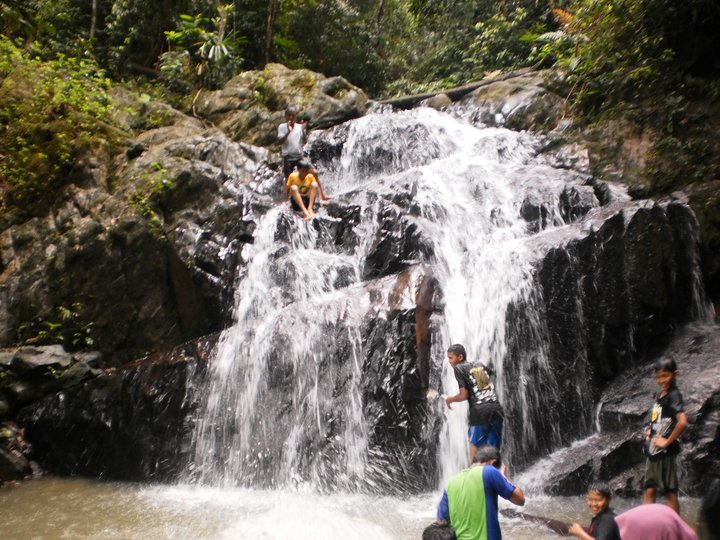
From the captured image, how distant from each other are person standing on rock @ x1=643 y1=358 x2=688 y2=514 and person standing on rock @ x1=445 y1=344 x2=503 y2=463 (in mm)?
1230

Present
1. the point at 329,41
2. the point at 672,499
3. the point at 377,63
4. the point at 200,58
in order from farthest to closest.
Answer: the point at 377,63
the point at 329,41
the point at 200,58
the point at 672,499

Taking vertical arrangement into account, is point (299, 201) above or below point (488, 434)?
above

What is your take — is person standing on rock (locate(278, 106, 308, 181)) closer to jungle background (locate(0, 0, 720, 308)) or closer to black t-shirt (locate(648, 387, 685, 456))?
jungle background (locate(0, 0, 720, 308))

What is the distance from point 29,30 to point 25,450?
662 cm

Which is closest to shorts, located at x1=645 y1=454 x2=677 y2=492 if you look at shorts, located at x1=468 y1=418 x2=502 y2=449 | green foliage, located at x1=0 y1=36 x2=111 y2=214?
shorts, located at x1=468 y1=418 x2=502 y2=449

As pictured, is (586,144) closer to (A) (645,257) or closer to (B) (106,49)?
(A) (645,257)

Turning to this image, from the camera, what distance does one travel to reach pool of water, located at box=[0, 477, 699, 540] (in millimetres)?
5305

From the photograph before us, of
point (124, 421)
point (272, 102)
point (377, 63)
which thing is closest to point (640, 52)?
point (272, 102)

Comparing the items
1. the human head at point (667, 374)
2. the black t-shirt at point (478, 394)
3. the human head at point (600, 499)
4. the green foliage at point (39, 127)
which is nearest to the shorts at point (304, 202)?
the green foliage at point (39, 127)

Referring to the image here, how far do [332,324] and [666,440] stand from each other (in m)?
4.04

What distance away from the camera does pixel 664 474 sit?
184 inches

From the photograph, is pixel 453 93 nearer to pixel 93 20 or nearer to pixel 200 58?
pixel 200 58

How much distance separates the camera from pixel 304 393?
7.32 meters

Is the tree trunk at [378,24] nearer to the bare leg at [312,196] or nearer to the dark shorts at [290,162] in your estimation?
the dark shorts at [290,162]
